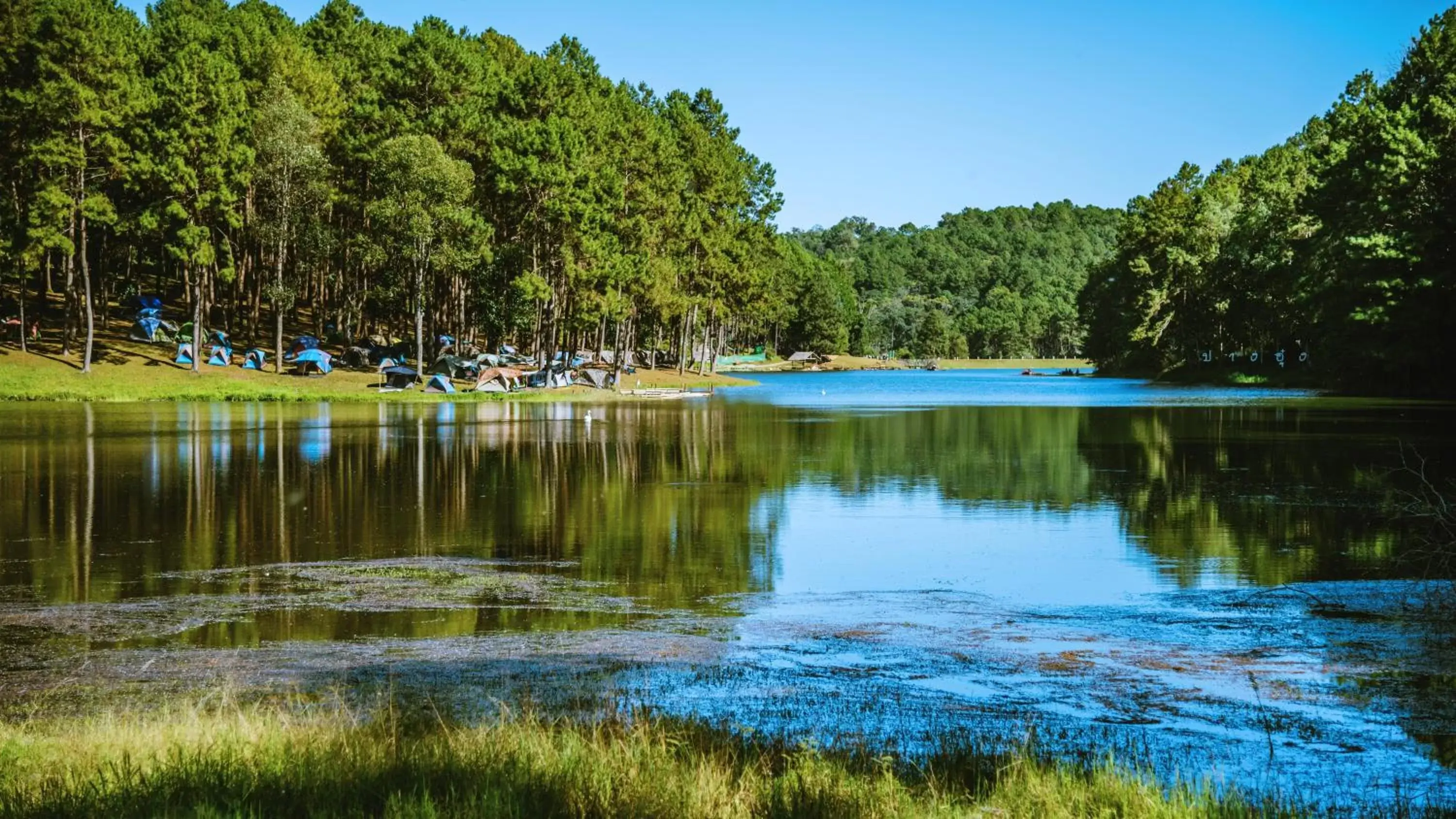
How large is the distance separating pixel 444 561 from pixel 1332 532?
15.5m

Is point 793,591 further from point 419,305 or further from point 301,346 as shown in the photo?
point 301,346

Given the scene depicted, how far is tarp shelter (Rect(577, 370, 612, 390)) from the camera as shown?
84.8m

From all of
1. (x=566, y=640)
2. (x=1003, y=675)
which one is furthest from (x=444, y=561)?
(x=1003, y=675)

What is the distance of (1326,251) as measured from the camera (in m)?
82.4

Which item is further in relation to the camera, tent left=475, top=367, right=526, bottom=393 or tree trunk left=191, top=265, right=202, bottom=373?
tent left=475, top=367, right=526, bottom=393

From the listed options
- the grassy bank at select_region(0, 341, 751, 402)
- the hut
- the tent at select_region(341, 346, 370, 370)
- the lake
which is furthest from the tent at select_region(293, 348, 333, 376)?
the lake

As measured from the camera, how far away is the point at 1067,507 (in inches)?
1093

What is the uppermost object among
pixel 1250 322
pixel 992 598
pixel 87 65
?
→ pixel 87 65

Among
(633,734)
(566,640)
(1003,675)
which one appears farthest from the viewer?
(566,640)

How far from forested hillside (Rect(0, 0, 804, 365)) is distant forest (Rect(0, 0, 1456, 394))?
216mm

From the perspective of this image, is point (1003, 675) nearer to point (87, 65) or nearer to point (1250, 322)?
point (87, 65)

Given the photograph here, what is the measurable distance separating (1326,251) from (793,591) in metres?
75.5

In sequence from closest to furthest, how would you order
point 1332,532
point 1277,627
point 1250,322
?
point 1277,627, point 1332,532, point 1250,322

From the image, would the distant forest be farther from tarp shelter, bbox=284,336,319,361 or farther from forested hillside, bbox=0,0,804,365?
tarp shelter, bbox=284,336,319,361
